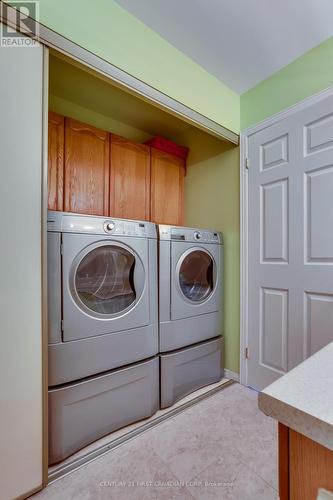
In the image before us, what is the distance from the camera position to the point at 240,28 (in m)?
1.47

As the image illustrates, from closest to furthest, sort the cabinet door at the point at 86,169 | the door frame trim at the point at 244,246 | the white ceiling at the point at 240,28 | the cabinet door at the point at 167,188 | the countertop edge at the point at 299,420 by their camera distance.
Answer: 1. the countertop edge at the point at 299,420
2. the white ceiling at the point at 240,28
3. the cabinet door at the point at 86,169
4. the door frame trim at the point at 244,246
5. the cabinet door at the point at 167,188

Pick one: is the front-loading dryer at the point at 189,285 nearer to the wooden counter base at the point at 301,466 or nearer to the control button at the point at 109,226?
the control button at the point at 109,226

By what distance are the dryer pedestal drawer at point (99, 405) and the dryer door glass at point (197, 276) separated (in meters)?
0.57

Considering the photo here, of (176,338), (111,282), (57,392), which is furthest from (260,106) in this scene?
(57,392)

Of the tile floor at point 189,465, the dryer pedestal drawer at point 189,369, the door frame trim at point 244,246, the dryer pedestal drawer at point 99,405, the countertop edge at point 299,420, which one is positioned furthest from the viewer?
the door frame trim at point 244,246

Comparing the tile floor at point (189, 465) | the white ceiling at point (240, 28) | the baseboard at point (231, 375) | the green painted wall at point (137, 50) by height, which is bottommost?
the tile floor at point (189, 465)

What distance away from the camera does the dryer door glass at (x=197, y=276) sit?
1851mm

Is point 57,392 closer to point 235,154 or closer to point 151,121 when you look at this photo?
point 235,154

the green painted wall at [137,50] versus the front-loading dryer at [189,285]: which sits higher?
the green painted wall at [137,50]

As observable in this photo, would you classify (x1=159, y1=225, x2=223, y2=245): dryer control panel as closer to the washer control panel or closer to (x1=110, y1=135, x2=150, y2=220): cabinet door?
the washer control panel

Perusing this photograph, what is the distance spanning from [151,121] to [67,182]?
41.0 inches

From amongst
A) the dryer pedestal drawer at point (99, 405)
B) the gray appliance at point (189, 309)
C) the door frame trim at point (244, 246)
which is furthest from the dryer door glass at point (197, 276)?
the dryer pedestal drawer at point (99, 405)

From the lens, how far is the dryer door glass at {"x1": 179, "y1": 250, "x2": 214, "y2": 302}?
6.07 ft

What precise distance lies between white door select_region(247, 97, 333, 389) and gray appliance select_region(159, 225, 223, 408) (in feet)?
0.88
